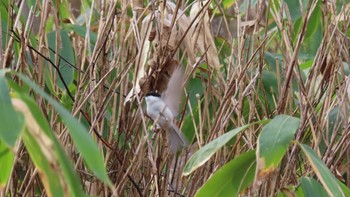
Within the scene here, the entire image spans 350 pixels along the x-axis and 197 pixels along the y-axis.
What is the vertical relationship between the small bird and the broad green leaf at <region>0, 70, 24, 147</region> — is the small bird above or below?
below

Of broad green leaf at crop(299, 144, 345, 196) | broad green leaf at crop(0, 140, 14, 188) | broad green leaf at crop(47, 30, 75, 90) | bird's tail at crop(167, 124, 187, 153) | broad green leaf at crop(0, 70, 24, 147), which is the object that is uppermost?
broad green leaf at crop(0, 70, 24, 147)

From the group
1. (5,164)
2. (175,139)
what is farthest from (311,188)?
(5,164)

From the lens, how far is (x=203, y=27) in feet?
5.08

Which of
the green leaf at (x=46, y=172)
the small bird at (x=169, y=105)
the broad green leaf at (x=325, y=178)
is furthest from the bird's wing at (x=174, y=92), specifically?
the green leaf at (x=46, y=172)

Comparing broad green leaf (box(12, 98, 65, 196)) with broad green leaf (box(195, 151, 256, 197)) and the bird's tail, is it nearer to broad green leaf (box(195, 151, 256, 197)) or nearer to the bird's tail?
broad green leaf (box(195, 151, 256, 197))

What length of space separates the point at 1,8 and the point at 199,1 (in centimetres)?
40

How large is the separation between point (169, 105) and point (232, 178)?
0.30 m

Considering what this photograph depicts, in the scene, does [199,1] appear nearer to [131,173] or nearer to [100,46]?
[100,46]

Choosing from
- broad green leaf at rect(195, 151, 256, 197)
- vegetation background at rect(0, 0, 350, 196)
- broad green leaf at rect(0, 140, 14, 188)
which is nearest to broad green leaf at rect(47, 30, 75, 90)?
vegetation background at rect(0, 0, 350, 196)

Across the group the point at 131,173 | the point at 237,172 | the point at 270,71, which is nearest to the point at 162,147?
the point at 131,173

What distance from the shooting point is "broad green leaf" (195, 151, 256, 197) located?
1198 mm

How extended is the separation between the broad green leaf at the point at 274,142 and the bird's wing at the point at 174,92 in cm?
29

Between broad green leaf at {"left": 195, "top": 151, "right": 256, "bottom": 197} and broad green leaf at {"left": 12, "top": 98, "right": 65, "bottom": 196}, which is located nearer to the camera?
broad green leaf at {"left": 12, "top": 98, "right": 65, "bottom": 196}

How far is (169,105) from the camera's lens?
148 centimetres
